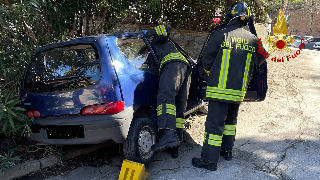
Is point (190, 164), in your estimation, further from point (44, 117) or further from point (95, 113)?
point (44, 117)

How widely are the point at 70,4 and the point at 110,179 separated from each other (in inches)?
124

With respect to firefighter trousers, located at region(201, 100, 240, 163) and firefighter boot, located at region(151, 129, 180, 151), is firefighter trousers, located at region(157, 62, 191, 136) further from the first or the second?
firefighter trousers, located at region(201, 100, 240, 163)

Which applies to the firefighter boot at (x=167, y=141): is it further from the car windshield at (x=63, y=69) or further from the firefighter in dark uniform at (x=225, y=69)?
the car windshield at (x=63, y=69)

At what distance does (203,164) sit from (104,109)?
1431mm

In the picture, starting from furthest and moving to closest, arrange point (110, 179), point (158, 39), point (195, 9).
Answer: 1. point (195, 9)
2. point (158, 39)
3. point (110, 179)

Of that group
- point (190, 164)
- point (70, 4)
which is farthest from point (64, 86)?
point (70, 4)

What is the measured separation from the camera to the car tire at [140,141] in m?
3.29

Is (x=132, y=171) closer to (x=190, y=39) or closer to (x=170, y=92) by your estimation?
(x=170, y=92)

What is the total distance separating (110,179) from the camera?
11.1 ft

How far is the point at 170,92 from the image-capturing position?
3512 mm

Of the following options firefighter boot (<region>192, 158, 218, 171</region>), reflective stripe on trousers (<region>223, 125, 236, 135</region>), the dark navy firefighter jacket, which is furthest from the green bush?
reflective stripe on trousers (<region>223, 125, 236, 135</region>)

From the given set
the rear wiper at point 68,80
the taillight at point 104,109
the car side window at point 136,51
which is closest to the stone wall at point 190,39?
the car side window at point 136,51

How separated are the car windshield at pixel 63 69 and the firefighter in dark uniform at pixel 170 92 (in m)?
0.87

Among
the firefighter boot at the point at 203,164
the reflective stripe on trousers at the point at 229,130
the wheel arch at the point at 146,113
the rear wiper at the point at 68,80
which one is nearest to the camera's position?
the rear wiper at the point at 68,80
